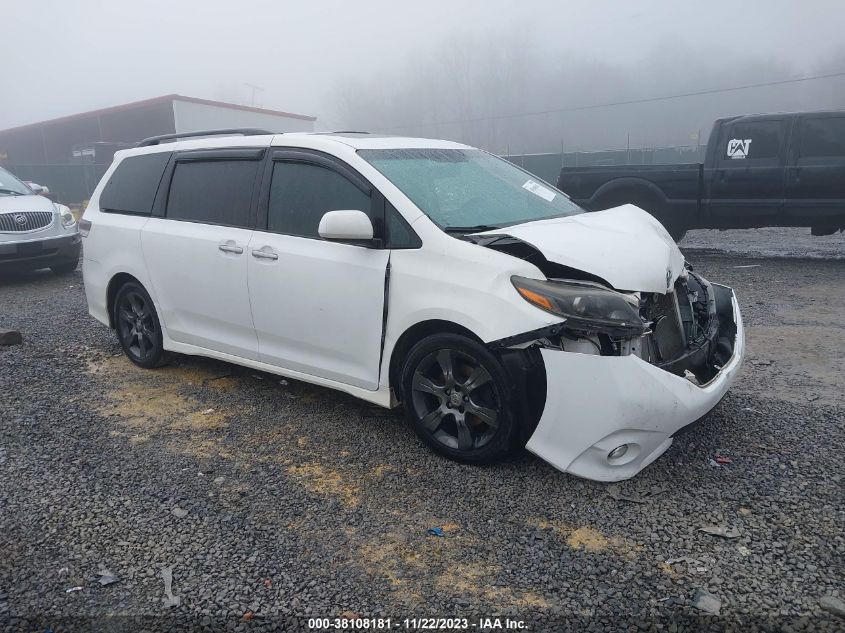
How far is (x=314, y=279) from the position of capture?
151 inches

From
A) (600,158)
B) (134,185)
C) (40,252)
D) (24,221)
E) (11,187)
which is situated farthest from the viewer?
(600,158)

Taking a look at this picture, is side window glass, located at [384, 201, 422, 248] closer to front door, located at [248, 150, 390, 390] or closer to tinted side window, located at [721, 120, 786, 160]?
front door, located at [248, 150, 390, 390]

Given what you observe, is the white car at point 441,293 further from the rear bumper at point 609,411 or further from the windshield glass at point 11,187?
the windshield glass at point 11,187

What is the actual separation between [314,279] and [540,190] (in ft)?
5.52

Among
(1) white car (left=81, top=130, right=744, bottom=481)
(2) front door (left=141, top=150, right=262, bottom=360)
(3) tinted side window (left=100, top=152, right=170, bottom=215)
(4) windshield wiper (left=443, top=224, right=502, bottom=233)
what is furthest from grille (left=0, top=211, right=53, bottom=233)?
(4) windshield wiper (left=443, top=224, right=502, bottom=233)

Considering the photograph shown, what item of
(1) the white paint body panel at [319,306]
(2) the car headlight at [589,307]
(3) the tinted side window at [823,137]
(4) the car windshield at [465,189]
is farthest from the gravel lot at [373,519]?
(3) the tinted side window at [823,137]

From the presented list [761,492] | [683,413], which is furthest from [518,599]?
[761,492]

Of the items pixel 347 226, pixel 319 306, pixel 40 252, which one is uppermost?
pixel 347 226

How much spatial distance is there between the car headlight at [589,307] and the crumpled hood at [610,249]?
0.48 ft

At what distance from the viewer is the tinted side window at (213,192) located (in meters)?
4.34

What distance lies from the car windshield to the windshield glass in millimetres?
8032

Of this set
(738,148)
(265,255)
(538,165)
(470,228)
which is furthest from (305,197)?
(538,165)

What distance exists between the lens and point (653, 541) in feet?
9.25

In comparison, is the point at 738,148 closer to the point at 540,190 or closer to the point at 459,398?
the point at 540,190
